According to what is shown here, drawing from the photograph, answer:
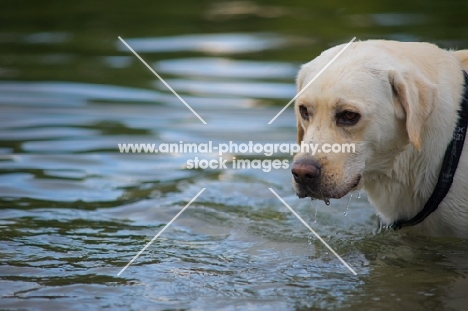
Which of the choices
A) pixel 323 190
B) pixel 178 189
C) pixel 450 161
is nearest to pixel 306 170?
pixel 323 190

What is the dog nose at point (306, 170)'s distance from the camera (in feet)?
17.4

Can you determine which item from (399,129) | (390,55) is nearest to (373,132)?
(399,129)

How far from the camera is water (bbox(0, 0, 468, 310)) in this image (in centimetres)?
547

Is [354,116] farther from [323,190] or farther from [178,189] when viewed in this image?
[178,189]

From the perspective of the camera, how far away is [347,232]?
6734 millimetres

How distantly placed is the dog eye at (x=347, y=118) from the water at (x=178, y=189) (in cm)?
106

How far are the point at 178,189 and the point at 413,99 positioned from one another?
3248 millimetres

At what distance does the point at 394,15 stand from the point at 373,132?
437 inches

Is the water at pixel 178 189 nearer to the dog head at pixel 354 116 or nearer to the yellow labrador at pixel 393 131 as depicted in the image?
the yellow labrador at pixel 393 131

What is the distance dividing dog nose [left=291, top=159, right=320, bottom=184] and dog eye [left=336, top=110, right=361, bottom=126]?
12.9 inches

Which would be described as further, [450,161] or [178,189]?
[178,189]

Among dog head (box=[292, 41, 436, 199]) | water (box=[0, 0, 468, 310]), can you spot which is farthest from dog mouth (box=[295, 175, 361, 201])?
water (box=[0, 0, 468, 310])

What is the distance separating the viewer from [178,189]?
26.3ft

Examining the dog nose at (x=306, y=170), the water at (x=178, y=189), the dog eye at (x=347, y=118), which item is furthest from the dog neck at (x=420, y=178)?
the dog nose at (x=306, y=170)
